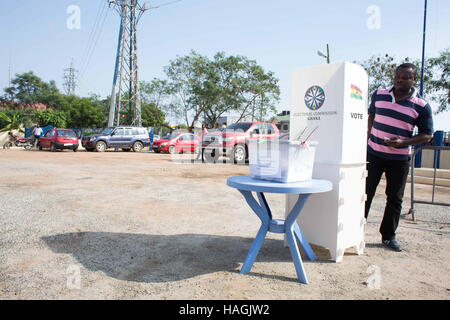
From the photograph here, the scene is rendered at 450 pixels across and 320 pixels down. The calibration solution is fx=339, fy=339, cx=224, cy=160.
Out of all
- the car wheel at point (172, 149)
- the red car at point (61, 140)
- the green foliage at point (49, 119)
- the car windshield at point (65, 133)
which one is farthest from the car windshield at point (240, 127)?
the green foliage at point (49, 119)

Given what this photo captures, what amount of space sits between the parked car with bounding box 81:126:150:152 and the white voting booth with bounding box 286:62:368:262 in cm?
2078

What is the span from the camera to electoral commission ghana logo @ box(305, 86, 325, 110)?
10.9ft

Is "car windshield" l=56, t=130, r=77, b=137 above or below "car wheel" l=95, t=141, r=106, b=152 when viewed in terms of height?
above

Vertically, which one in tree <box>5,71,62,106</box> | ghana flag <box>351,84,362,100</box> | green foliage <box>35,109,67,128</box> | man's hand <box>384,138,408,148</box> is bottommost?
man's hand <box>384,138,408,148</box>

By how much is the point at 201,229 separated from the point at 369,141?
2.31m

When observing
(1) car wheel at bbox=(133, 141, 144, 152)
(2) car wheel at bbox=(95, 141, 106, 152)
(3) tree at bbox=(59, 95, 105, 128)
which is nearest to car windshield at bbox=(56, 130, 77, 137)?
(2) car wheel at bbox=(95, 141, 106, 152)

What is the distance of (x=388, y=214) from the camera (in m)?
3.78

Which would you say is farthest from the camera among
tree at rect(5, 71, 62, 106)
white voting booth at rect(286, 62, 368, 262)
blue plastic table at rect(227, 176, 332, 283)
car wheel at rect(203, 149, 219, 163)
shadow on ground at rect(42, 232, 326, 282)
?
tree at rect(5, 71, 62, 106)

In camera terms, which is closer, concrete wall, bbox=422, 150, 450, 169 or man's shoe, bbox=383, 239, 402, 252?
man's shoe, bbox=383, 239, 402, 252

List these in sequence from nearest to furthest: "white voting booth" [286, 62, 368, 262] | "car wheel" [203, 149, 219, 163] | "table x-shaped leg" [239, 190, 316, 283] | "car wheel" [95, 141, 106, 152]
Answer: "table x-shaped leg" [239, 190, 316, 283]
"white voting booth" [286, 62, 368, 262]
"car wheel" [203, 149, 219, 163]
"car wheel" [95, 141, 106, 152]

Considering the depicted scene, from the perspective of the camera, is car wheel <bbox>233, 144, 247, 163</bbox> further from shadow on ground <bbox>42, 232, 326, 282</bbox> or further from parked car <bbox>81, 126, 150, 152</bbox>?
parked car <bbox>81, 126, 150, 152</bbox>

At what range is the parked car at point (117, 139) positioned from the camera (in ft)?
73.2

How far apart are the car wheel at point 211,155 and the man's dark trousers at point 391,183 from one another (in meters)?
Result: 11.0

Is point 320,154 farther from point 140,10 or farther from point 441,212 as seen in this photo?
point 140,10
